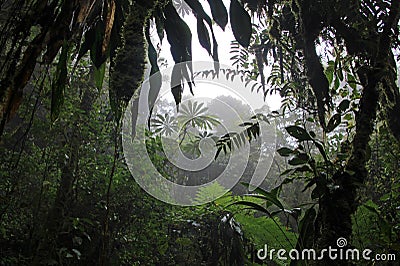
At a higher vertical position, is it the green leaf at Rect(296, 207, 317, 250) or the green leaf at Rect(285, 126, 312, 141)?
the green leaf at Rect(285, 126, 312, 141)

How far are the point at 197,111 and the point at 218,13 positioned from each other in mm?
2413

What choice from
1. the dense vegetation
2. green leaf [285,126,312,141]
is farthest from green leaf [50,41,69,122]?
green leaf [285,126,312,141]

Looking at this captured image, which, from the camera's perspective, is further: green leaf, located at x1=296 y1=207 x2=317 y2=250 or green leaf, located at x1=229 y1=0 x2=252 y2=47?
green leaf, located at x1=296 y1=207 x2=317 y2=250

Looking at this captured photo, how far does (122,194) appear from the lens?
284 cm

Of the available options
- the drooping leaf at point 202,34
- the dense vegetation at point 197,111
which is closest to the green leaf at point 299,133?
the dense vegetation at point 197,111

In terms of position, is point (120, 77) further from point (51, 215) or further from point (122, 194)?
point (122, 194)

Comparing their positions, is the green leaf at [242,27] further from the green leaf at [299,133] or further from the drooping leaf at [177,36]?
the green leaf at [299,133]

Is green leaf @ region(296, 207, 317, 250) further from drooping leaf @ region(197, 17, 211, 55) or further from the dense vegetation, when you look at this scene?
drooping leaf @ region(197, 17, 211, 55)

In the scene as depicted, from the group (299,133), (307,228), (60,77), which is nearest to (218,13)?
(60,77)

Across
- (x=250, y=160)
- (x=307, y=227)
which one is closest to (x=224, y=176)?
Result: (x=250, y=160)

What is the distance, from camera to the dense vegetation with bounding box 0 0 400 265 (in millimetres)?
748

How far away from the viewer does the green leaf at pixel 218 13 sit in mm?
868

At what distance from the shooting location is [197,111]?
10.8 ft

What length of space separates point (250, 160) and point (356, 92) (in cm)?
461
